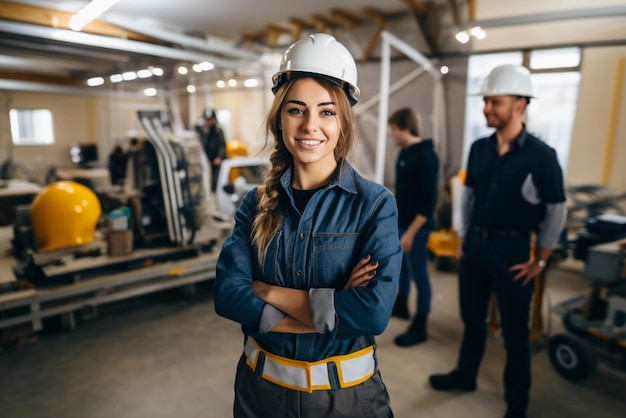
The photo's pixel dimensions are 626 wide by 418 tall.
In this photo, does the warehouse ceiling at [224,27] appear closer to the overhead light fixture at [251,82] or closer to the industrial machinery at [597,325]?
the overhead light fixture at [251,82]

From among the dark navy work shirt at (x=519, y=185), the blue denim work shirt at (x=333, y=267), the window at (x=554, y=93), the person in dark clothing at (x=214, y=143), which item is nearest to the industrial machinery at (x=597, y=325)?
the dark navy work shirt at (x=519, y=185)

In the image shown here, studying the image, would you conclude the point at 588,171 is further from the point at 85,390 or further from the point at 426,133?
the point at 85,390

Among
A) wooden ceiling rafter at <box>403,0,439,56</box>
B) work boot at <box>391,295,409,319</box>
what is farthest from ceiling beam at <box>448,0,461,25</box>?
work boot at <box>391,295,409,319</box>

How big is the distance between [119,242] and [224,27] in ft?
25.3

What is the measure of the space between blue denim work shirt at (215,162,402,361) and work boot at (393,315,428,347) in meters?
2.82

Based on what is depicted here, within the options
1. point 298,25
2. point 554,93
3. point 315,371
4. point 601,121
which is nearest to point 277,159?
point 315,371

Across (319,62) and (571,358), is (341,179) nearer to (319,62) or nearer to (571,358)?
(319,62)

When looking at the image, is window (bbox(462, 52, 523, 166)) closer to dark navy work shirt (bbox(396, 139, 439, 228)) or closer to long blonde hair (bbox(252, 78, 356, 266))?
dark navy work shirt (bbox(396, 139, 439, 228))

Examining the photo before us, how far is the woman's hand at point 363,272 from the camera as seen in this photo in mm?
1409

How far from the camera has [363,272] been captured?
1405 mm

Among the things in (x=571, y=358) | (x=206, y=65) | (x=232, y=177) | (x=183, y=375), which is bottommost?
(x=183, y=375)

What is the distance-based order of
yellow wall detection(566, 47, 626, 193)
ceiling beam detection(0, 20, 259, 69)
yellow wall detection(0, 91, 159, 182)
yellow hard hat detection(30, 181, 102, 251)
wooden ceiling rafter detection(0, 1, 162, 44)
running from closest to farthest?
yellow hard hat detection(30, 181, 102, 251), ceiling beam detection(0, 20, 259, 69), wooden ceiling rafter detection(0, 1, 162, 44), yellow wall detection(566, 47, 626, 193), yellow wall detection(0, 91, 159, 182)

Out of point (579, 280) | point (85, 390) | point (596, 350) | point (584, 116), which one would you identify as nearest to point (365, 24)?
point (584, 116)

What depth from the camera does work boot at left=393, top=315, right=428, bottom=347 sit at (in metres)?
4.15
